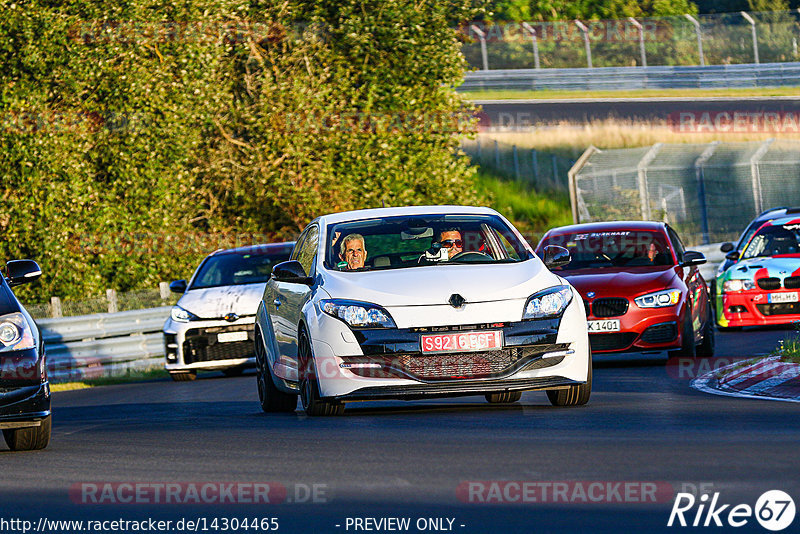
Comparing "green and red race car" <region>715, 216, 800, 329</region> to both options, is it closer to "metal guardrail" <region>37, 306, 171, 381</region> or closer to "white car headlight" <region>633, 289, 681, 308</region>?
"white car headlight" <region>633, 289, 681, 308</region>

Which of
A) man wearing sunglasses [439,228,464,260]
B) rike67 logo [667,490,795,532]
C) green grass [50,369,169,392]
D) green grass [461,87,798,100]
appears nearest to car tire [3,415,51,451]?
man wearing sunglasses [439,228,464,260]

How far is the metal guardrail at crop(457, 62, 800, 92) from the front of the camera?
167 feet

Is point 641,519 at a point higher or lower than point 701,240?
higher

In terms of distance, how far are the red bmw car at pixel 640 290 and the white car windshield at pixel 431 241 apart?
4.02 metres

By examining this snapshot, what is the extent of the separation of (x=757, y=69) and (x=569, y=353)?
40753 millimetres

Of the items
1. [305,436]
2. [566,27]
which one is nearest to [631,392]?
[305,436]

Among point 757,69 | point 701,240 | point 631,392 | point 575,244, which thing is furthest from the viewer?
point 757,69

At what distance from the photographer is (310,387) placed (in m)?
12.0

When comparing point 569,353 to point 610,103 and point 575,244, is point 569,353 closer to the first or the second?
point 575,244

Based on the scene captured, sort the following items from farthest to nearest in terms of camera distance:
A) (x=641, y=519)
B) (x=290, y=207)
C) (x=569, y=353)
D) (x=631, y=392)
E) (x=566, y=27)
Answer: (x=566, y=27), (x=290, y=207), (x=631, y=392), (x=569, y=353), (x=641, y=519)

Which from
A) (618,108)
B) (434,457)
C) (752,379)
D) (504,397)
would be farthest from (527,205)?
(434,457)

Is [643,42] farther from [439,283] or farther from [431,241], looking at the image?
[439,283]

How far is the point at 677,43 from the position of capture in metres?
51.5

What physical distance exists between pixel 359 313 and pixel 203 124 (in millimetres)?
18373
